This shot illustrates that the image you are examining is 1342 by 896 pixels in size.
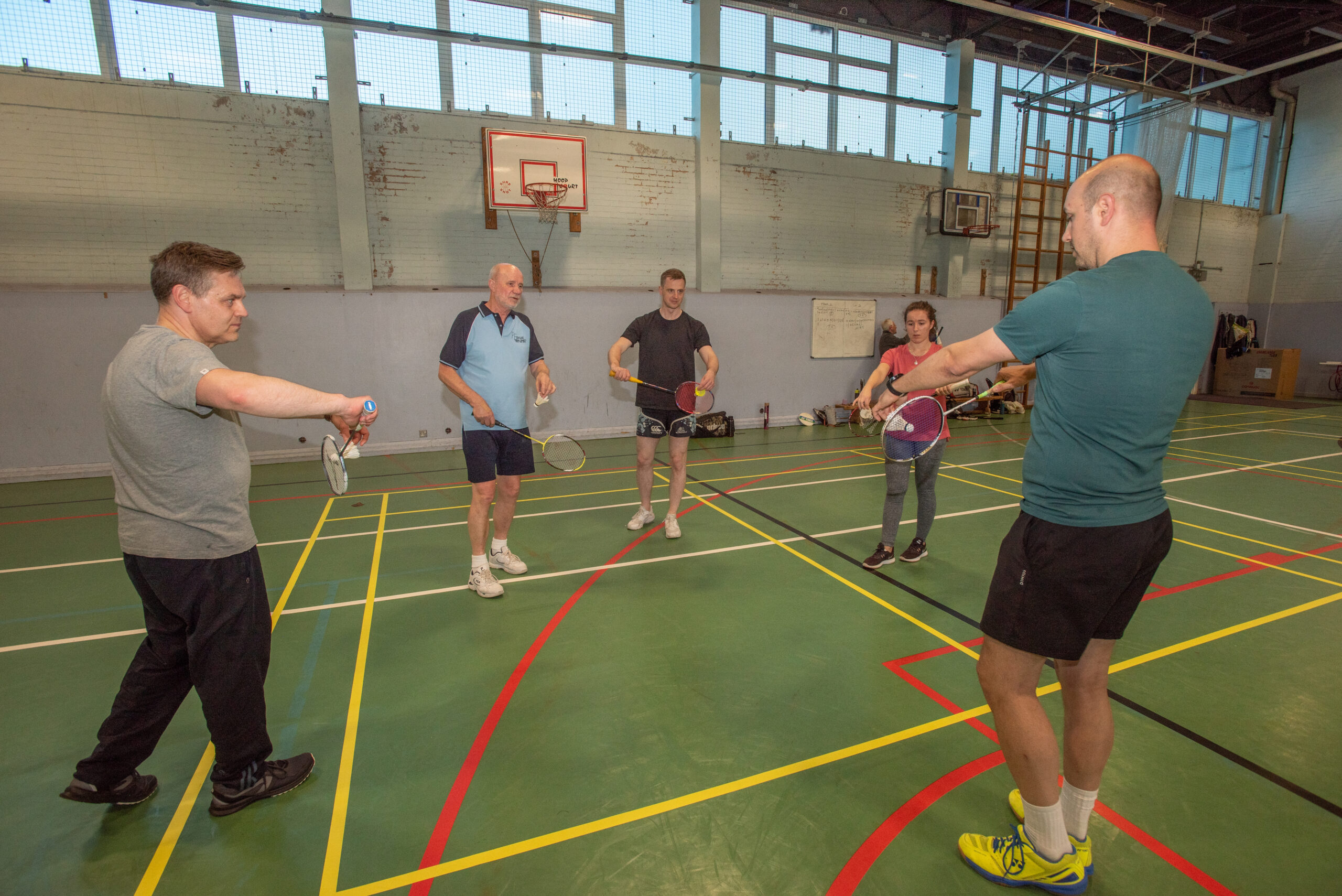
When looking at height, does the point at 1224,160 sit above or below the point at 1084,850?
above

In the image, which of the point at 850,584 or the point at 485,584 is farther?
the point at 850,584

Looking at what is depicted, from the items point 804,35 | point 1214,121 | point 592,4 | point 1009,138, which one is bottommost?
point 1009,138

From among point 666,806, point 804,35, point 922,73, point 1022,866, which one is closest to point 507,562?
point 666,806

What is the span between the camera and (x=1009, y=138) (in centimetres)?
1455

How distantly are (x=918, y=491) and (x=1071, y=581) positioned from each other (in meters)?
3.08

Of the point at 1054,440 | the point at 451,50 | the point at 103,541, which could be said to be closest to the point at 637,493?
the point at 103,541

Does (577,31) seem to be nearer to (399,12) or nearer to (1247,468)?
(399,12)

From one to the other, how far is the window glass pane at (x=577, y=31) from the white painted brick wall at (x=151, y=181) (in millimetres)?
3932

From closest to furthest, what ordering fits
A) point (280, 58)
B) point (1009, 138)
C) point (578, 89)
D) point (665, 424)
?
point (665, 424)
point (280, 58)
point (578, 89)
point (1009, 138)

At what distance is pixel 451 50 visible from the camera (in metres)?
10.1

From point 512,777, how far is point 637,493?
4800 millimetres

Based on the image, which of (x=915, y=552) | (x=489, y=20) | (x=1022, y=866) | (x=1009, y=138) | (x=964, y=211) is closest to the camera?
(x=1022, y=866)

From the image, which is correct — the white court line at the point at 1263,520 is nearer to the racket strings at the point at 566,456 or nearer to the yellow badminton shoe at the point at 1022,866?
the yellow badminton shoe at the point at 1022,866

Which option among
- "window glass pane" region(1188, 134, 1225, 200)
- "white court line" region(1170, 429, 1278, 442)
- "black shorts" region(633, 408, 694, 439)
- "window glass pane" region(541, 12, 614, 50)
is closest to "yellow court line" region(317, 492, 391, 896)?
"black shorts" region(633, 408, 694, 439)
